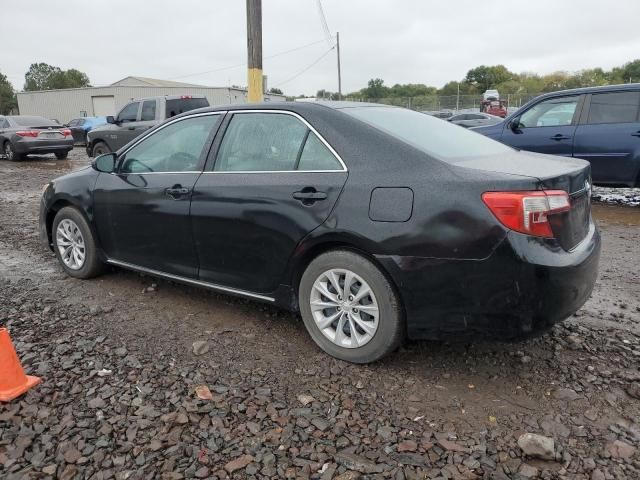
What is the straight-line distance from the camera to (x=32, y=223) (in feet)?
23.6

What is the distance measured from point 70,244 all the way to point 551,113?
7.03m

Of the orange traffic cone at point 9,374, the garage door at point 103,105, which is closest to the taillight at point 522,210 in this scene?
the orange traffic cone at point 9,374

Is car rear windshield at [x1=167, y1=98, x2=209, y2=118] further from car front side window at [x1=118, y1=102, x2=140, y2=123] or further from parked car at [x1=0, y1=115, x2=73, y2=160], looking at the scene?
parked car at [x1=0, y1=115, x2=73, y2=160]

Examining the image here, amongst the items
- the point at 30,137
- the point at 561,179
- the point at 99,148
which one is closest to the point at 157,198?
the point at 561,179

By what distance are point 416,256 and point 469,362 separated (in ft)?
2.85

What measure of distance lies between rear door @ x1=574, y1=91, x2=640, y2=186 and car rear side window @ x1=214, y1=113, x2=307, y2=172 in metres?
5.89

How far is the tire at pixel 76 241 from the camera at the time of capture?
4473 mm

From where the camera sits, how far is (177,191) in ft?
12.2

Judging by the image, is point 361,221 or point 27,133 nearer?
point 361,221

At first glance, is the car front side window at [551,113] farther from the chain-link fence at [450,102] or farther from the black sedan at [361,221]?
the chain-link fence at [450,102]

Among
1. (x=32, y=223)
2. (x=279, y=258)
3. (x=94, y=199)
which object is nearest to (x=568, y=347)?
(x=279, y=258)

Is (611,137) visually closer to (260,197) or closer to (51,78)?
(260,197)

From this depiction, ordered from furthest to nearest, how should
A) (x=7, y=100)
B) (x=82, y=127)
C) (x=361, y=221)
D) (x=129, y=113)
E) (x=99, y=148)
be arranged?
(x=7, y=100), (x=82, y=127), (x=99, y=148), (x=129, y=113), (x=361, y=221)

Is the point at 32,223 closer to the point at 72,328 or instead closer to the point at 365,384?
the point at 72,328
